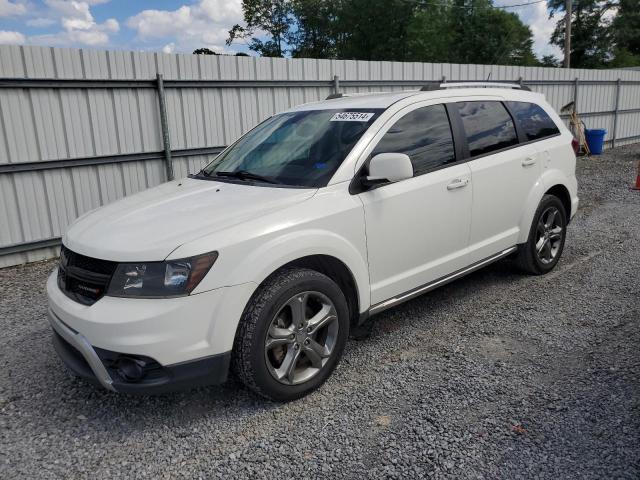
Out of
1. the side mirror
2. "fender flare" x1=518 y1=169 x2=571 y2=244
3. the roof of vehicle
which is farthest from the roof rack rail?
the side mirror

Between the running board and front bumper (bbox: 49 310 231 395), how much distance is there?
1205mm

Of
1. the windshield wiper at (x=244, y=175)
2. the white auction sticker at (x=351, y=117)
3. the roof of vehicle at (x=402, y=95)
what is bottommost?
the windshield wiper at (x=244, y=175)

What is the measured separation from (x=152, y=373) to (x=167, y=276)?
0.52m

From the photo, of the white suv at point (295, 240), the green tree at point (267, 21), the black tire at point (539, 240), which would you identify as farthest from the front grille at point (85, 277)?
the green tree at point (267, 21)

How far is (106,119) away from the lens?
685 cm

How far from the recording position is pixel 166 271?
274 centimetres

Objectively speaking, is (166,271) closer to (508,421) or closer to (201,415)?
(201,415)

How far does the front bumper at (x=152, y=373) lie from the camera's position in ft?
9.05

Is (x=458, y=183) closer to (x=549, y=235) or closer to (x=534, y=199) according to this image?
(x=534, y=199)

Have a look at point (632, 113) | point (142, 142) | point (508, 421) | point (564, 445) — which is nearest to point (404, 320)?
point (508, 421)

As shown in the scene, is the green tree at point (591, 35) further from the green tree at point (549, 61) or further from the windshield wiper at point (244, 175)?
the windshield wiper at point (244, 175)

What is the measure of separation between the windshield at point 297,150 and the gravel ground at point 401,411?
1.35 metres

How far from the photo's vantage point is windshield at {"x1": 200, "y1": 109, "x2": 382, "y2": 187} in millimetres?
3553

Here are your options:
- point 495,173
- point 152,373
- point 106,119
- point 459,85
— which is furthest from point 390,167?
point 106,119
